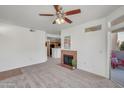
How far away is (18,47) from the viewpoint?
4809mm

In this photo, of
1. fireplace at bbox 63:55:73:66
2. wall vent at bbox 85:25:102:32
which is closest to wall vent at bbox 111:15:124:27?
wall vent at bbox 85:25:102:32

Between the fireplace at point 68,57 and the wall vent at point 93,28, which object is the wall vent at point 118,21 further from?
the fireplace at point 68,57

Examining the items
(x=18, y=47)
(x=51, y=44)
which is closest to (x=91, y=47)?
(x=18, y=47)

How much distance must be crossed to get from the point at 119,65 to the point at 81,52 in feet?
6.65

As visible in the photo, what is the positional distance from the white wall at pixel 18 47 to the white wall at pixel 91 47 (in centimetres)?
253

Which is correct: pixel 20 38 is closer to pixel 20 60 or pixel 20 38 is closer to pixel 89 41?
pixel 20 60

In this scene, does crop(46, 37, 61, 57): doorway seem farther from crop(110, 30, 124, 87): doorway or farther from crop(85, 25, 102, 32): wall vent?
crop(110, 30, 124, 87): doorway

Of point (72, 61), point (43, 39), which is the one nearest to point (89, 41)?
point (72, 61)

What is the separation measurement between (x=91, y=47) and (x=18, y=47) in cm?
390

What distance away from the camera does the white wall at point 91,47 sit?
342 cm

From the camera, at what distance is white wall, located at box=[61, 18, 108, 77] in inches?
135

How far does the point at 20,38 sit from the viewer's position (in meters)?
4.91

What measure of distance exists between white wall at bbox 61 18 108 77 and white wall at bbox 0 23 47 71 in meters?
2.53

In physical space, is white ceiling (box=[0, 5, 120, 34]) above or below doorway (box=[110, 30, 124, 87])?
above
